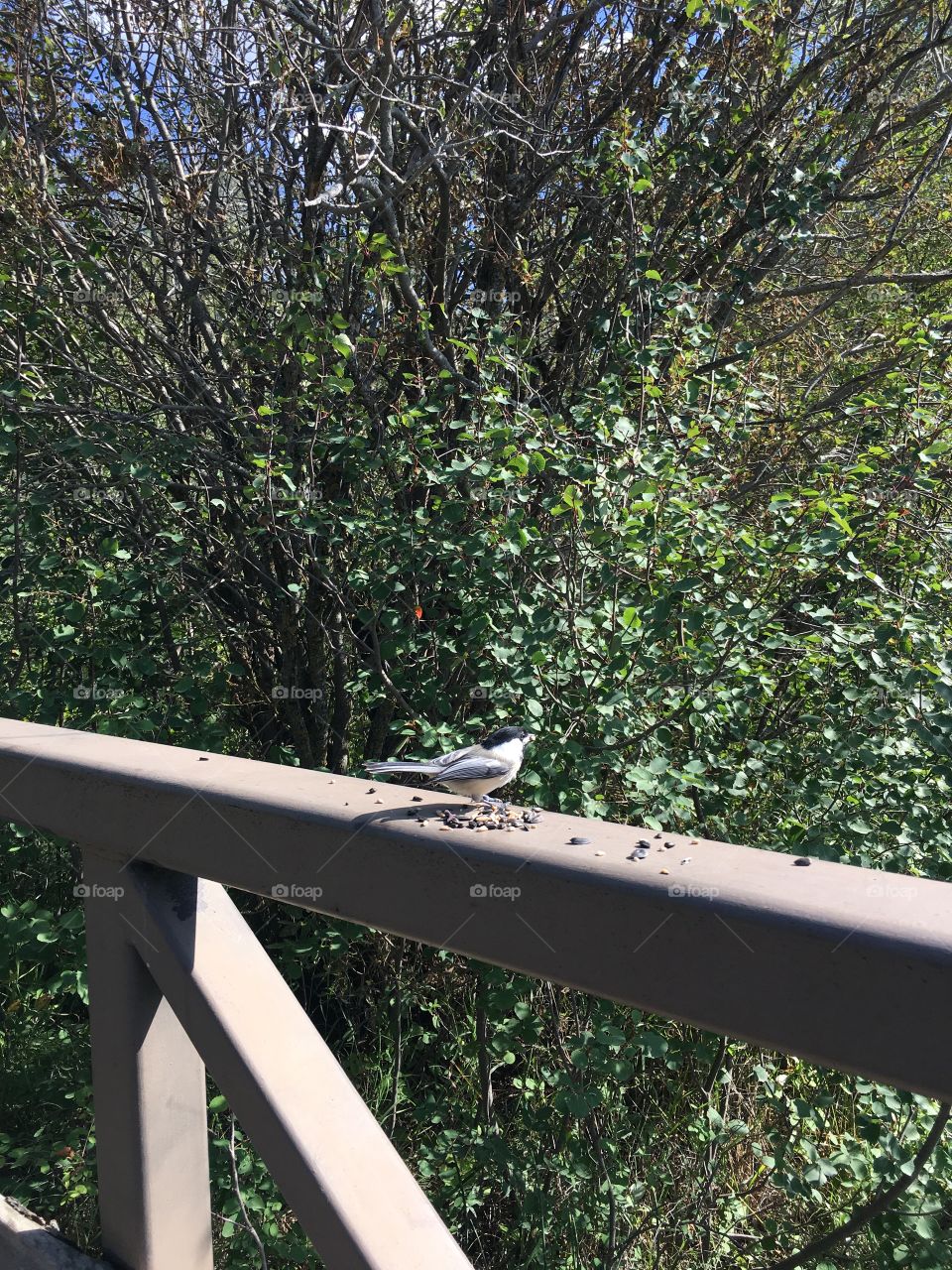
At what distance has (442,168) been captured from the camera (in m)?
3.61

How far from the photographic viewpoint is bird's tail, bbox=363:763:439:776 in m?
1.22

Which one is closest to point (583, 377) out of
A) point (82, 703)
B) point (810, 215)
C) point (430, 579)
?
point (810, 215)

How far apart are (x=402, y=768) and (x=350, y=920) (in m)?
0.39

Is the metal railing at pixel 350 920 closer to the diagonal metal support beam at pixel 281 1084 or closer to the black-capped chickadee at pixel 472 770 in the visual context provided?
the diagonal metal support beam at pixel 281 1084

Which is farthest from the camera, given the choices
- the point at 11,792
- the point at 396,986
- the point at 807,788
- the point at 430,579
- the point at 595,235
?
the point at 595,235

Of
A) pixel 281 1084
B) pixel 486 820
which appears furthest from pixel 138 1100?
pixel 486 820

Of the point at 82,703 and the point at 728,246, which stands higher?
the point at 728,246

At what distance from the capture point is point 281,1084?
95 cm

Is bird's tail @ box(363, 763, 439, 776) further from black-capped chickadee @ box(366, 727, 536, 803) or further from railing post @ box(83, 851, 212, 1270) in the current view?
railing post @ box(83, 851, 212, 1270)

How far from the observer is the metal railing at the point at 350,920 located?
0.64 meters

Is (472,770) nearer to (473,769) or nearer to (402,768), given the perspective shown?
(473,769)

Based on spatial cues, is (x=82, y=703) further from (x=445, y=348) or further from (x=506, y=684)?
(x=445, y=348)

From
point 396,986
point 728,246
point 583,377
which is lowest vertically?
point 396,986

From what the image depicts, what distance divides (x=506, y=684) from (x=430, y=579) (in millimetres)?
566
